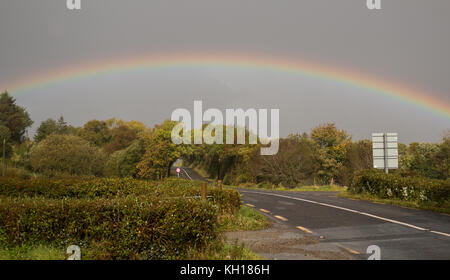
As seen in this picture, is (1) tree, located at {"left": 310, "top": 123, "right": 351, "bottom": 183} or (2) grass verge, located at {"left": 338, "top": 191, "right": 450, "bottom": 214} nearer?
(2) grass verge, located at {"left": 338, "top": 191, "right": 450, "bottom": 214}

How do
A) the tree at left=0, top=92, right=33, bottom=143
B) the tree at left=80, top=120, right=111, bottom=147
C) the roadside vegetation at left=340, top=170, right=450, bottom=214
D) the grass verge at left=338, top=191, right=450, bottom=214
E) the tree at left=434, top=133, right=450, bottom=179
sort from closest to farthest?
the grass verge at left=338, top=191, right=450, bottom=214 < the roadside vegetation at left=340, top=170, right=450, bottom=214 < the tree at left=434, top=133, right=450, bottom=179 < the tree at left=0, top=92, right=33, bottom=143 < the tree at left=80, top=120, right=111, bottom=147

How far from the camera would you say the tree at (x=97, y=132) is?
304 ft

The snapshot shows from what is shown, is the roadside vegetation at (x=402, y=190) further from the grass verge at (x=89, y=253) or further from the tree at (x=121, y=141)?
the tree at (x=121, y=141)

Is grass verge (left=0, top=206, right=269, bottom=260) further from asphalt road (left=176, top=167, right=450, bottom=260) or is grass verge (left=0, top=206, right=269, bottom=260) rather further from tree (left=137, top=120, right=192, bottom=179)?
tree (left=137, top=120, right=192, bottom=179)

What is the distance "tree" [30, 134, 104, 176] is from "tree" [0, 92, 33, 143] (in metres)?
41.9

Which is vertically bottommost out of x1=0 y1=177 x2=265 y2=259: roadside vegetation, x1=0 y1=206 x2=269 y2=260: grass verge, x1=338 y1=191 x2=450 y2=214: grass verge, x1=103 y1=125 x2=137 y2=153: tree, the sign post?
x1=338 y1=191 x2=450 y2=214: grass verge

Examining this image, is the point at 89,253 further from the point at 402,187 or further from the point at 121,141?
the point at 121,141

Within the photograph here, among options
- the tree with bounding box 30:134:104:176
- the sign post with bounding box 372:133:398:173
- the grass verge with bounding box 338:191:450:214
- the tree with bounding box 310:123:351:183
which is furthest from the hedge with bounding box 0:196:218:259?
the tree with bounding box 310:123:351:183

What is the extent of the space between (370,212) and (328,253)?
7.06m

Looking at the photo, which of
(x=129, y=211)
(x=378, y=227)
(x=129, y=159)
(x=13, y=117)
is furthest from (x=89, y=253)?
(x=13, y=117)

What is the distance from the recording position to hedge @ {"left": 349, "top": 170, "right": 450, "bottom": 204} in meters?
13.8

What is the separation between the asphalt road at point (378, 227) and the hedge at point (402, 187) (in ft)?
3.87
